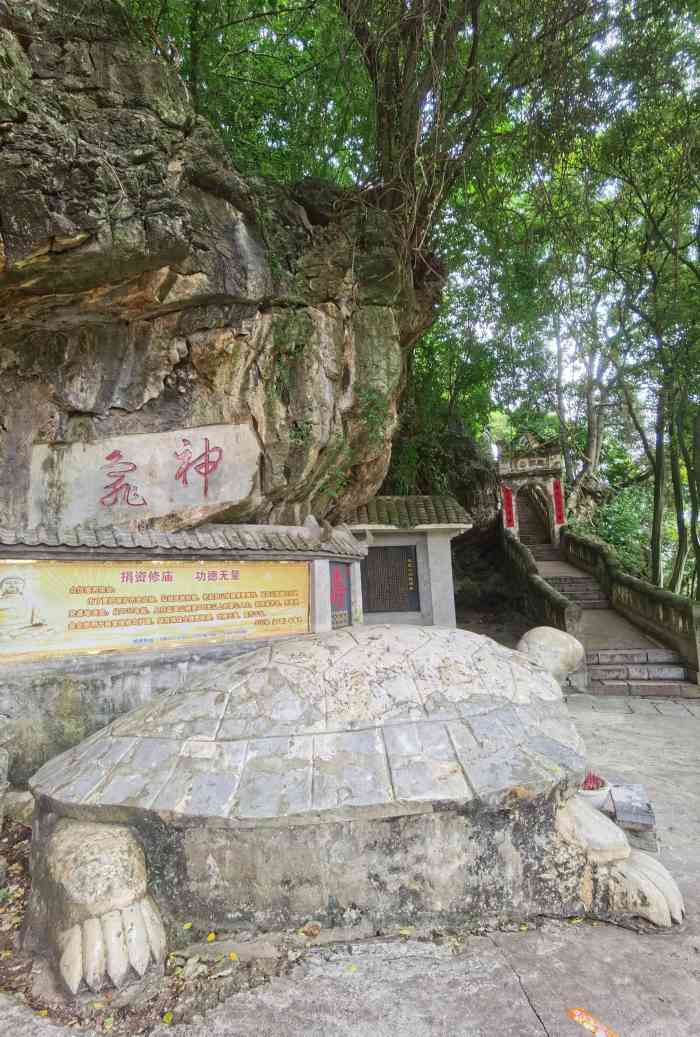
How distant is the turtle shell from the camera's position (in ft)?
7.69

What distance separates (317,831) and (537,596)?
37.2 feet

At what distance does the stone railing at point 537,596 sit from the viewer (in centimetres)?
1039

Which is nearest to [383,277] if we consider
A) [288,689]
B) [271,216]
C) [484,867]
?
[271,216]

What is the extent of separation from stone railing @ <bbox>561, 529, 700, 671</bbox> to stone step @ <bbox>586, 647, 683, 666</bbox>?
187 millimetres

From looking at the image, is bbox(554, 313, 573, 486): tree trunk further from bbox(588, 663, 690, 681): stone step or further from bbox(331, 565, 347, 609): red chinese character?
bbox(331, 565, 347, 609): red chinese character

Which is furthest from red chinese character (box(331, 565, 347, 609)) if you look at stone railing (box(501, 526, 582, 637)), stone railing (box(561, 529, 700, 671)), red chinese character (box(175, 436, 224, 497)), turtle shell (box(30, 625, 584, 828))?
stone railing (box(561, 529, 700, 671))

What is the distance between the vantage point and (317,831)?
2.38 meters

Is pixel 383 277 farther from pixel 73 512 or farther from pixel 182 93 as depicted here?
pixel 73 512

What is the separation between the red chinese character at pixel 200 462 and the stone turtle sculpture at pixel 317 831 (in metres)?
4.45

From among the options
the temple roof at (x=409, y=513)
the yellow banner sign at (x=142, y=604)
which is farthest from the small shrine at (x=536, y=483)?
the yellow banner sign at (x=142, y=604)

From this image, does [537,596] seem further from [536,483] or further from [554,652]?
[554,652]

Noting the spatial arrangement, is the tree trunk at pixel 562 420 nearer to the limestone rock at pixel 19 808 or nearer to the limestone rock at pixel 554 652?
the limestone rock at pixel 554 652

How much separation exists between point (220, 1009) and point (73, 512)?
5.20 metres

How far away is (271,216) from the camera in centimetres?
775
